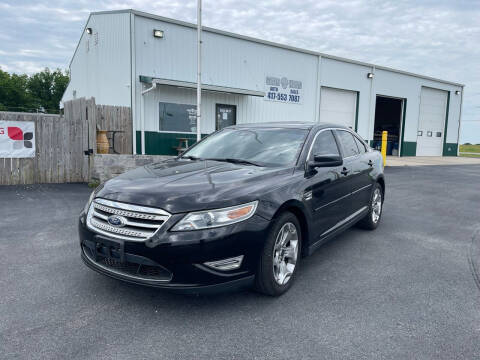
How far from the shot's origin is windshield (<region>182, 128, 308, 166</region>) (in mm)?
3955

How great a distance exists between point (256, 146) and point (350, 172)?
139 centimetres

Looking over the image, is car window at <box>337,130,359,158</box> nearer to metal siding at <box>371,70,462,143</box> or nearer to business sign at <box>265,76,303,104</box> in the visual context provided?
business sign at <box>265,76,303,104</box>

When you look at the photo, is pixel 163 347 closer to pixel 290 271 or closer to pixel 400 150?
pixel 290 271

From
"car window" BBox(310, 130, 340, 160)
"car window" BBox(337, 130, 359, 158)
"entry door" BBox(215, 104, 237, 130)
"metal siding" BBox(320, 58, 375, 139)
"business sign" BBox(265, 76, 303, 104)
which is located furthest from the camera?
"metal siding" BBox(320, 58, 375, 139)

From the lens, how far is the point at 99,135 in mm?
9859

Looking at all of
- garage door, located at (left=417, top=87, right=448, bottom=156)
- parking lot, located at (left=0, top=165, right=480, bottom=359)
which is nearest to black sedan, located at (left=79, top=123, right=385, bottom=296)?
parking lot, located at (left=0, top=165, right=480, bottom=359)

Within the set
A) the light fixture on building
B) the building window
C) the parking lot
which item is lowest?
the parking lot

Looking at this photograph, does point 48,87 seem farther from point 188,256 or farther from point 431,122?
point 188,256

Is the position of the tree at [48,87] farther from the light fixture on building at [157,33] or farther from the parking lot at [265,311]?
the parking lot at [265,311]

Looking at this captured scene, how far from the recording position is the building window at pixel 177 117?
45.9 feet

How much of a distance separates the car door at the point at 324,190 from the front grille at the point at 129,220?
1540 mm

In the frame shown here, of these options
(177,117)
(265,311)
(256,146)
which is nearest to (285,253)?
(265,311)

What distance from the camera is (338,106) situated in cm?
2014

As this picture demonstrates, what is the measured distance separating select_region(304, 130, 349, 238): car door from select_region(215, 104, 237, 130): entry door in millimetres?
11241
